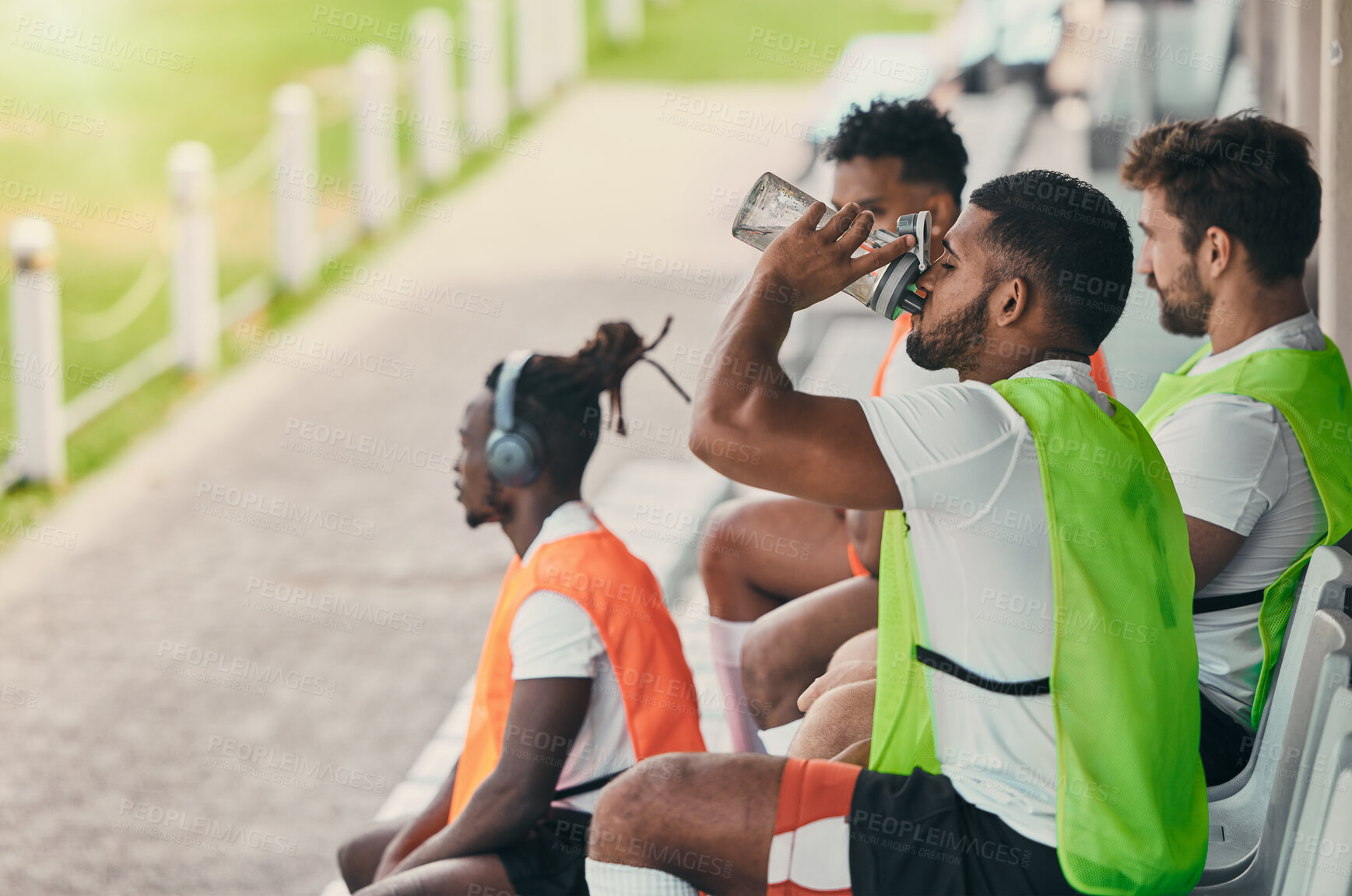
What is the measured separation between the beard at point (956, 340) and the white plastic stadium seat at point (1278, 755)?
2.63 ft

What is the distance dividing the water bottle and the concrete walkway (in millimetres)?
2910

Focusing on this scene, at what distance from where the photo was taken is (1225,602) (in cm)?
310

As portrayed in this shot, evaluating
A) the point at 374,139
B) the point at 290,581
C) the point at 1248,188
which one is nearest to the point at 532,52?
the point at 374,139

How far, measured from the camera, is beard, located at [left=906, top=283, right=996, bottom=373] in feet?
8.21

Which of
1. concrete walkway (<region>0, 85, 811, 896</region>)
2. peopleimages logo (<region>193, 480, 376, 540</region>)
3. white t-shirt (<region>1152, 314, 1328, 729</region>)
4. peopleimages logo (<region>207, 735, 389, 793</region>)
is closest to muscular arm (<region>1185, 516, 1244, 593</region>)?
white t-shirt (<region>1152, 314, 1328, 729</region>)

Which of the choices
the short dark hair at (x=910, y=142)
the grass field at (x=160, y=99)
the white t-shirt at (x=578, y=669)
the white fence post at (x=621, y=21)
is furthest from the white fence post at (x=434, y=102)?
the white t-shirt at (x=578, y=669)

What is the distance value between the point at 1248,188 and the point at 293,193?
9.22 m

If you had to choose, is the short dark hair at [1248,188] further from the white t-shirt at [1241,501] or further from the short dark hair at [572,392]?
the short dark hair at [572,392]

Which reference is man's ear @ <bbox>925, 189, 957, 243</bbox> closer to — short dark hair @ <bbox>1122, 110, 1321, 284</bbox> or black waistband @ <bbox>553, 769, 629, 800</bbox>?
short dark hair @ <bbox>1122, 110, 1321, 284</bbox>

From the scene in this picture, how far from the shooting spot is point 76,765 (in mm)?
5223

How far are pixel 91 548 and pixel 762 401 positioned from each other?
586 cm

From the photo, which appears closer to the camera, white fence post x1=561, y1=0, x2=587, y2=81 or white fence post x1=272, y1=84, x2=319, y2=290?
white fence post x1=272, y1=84, x2=319, y2=290

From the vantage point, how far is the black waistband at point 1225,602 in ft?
10.1

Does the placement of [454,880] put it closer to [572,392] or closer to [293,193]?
[572,392]
